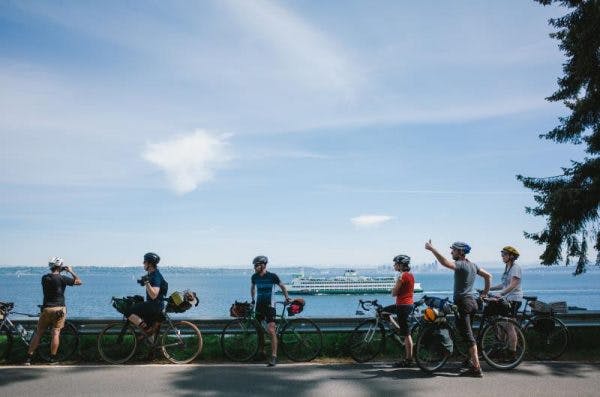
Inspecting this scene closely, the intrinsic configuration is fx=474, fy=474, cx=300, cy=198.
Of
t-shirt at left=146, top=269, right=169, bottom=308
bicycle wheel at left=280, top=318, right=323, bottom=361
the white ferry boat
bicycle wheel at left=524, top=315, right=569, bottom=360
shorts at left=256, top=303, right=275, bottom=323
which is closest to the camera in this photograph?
t-shirt at left=146, top=269, right=169, bottom=308

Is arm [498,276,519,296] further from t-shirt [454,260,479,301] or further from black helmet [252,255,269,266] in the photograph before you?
black helmet [252,255,269,266]

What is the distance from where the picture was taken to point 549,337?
359 inches

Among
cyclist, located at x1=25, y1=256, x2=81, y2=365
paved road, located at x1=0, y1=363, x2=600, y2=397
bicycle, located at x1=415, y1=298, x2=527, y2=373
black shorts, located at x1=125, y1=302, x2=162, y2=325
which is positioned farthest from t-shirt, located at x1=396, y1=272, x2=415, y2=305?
cyclist, located at x1=25, y1=256, x2=81, y2=365

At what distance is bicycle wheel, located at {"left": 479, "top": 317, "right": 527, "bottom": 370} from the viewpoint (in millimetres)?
8031

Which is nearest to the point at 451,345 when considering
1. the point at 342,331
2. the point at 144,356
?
the point at 342,331

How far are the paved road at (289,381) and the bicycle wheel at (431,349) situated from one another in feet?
0.62

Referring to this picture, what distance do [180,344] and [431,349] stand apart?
448 centimetres

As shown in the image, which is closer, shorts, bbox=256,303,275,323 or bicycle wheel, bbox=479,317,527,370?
bicycle wheel, bbox=479,317,527,370

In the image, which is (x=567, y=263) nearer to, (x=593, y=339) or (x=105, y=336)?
(x=593, y=339)

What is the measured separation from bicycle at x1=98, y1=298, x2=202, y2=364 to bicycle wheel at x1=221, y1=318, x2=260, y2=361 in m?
0.55

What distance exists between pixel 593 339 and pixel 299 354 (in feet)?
20.6

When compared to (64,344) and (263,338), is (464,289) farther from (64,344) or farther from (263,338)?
(64,344)

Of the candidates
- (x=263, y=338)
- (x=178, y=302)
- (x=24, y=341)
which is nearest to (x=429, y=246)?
(x=263, y=338)

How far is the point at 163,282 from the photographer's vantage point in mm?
8906
